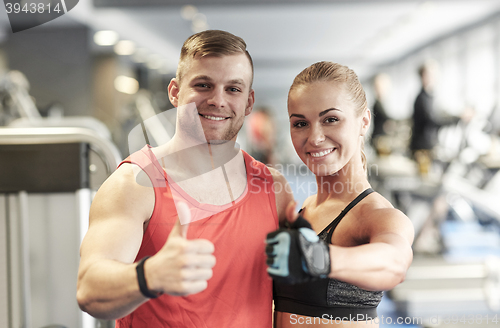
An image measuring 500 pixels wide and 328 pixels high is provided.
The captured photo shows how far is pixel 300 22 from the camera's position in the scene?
8344 mm

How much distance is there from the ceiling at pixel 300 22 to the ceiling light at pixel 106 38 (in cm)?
18

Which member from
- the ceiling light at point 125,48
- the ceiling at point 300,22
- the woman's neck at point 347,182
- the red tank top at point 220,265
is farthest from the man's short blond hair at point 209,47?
the ceiling light at point 125,48

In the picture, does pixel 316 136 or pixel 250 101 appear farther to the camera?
pixel 250 101

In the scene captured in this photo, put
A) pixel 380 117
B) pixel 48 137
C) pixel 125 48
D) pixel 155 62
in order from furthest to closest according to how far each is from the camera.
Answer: pixel 155 62 → pixel 125 48 → pixel 380 117 → pixel 48 137

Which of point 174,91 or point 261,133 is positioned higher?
point 261,133

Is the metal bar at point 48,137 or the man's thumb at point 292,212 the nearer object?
the man's thumb at point 292,212

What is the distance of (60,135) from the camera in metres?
1.64

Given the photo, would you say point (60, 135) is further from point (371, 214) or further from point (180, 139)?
point (371, 214)

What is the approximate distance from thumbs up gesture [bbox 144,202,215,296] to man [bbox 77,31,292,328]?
190 millimetres

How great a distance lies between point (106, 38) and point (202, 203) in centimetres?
879

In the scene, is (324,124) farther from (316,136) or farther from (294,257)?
(294,257)

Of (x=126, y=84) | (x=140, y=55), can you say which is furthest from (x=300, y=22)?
(x=126, y=84)

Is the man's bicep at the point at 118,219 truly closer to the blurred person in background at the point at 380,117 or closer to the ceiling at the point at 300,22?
the blurred person in background at the point at 380,117

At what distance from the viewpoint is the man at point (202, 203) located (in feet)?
3.27
